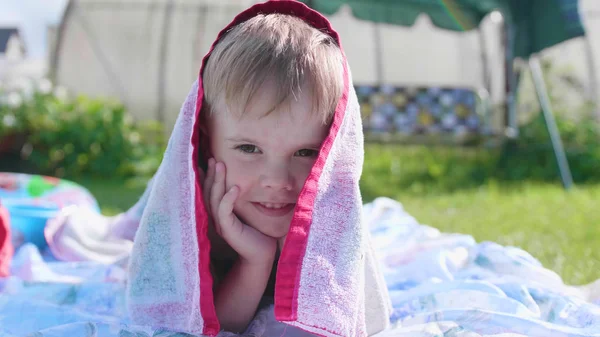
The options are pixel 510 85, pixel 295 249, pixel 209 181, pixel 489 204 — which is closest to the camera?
pixel 295 249

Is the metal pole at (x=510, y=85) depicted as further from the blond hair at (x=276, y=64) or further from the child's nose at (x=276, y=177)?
the child's nose at (x=276, y=177)

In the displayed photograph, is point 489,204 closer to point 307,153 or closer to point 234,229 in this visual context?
point 307,153

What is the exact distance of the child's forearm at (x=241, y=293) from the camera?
1393 millimetres

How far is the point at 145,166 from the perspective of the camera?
570 centimetres

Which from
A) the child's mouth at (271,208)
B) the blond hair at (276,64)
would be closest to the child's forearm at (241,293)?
the child's mouth at (271,208)

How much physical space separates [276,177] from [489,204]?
9.48 feet

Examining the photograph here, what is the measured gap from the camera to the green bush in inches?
221

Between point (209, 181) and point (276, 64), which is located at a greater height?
point (276, 64)

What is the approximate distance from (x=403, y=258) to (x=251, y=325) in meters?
0.87

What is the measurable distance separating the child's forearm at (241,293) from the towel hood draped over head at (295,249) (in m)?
0.09

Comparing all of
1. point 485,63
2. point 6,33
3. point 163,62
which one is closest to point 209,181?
point 163,62

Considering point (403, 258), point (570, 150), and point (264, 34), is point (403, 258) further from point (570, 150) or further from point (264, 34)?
point (570, 150)

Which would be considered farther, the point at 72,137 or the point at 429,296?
the point at 72,137

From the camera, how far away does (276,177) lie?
1.32 meters
